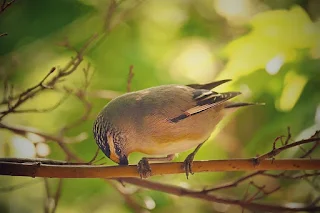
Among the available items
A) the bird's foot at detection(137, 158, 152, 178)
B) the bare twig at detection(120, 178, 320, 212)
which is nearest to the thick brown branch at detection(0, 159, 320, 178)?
the bird's foot at detection(137, 158, 152, 178)

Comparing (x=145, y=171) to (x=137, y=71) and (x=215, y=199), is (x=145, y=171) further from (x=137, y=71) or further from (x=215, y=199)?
(x=137, y=71)

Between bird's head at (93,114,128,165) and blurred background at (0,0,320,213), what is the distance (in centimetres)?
18

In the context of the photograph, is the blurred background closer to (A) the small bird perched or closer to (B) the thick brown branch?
(A) the small bird perched

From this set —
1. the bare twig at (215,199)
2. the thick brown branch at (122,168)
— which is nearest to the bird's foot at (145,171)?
the thick brown branch at (122,168)

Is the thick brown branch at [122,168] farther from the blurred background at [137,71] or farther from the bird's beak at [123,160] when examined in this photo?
the blurred background at [137,71]

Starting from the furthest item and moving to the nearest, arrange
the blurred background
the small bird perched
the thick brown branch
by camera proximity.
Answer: the blurred background → the small bird perched → the thick brown branch

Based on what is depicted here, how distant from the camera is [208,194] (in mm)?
791

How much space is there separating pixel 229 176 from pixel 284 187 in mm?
119

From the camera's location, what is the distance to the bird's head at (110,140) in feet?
2.29

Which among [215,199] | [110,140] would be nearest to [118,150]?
[110,140]

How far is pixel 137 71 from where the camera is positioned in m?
0.93

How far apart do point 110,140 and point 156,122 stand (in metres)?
0.08

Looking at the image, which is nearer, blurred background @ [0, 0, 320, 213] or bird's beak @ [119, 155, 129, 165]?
bird's beak @ [119, 155, 129, 165]

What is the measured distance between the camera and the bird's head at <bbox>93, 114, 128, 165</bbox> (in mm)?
697
